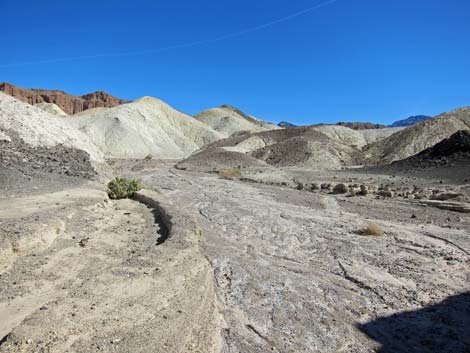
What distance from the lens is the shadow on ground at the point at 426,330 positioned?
224 inches

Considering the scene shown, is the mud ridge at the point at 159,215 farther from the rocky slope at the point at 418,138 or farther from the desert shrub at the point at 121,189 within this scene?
the rocky slope at the point at 418,138

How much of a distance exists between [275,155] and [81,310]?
4718 cm

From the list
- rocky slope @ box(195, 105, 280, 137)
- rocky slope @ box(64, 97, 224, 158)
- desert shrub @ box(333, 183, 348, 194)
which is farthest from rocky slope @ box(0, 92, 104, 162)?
rocky slope @ box(195, 105, 280, 137)

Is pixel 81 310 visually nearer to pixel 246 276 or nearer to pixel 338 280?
pixel 246 276

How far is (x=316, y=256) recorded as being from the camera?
9.67 m

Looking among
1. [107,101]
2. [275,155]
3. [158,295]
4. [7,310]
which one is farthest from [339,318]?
[107,101]

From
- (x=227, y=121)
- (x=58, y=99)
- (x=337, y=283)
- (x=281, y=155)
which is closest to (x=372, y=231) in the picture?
(x=337, y=283)

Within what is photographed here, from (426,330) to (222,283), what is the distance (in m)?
3.25

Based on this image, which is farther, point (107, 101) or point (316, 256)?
point (107, 101)

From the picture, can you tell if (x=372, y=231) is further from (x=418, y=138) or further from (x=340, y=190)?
(x=418, y=138)

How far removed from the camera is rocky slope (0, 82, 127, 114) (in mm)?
143863

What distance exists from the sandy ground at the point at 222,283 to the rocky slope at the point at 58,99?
143150 mm

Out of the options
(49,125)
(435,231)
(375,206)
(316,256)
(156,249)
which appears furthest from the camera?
(49,125)

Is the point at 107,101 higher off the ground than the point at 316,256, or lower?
higher
